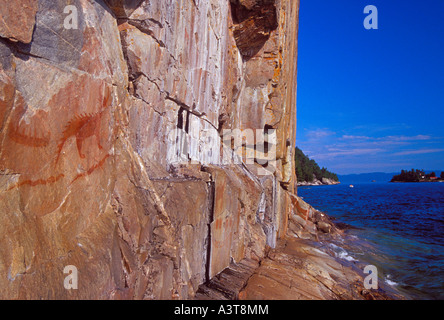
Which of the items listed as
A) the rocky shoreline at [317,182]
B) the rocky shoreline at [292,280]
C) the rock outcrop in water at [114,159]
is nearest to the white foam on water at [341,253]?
the rocky shoreline at [292,280]

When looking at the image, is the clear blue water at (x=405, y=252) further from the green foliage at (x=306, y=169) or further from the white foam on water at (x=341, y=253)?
the green foliage at (x=306, y=169)

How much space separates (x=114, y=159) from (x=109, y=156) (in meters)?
0.11

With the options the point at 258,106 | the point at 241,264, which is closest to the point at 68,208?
the point at 241,264

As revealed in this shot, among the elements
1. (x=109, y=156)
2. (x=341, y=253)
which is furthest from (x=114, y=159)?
(x=341, y=253)

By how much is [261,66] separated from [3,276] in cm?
1115

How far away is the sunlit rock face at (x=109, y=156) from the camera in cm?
238

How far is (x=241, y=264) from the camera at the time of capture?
6.66 meters

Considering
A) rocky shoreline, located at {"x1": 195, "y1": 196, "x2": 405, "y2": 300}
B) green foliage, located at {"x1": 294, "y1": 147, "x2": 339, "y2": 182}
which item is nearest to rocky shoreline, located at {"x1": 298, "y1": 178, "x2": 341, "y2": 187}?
green foliage, located at {"x1": 294, "y1": 147, "x2": 339, "y2": 182}

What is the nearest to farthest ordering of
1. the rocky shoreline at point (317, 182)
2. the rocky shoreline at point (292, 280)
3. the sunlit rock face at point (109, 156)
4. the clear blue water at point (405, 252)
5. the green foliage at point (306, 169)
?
the sunlit rock face at point (109, 156)
the rocky shoreline at point (292, 280)
the clear blue water at point (405, 252)
the green foliage at point (306, 169)
the rocky shoreline at point (317, 182)

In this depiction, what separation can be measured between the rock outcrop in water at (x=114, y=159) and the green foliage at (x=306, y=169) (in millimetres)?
84295

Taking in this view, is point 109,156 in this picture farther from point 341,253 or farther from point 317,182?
point 317,182

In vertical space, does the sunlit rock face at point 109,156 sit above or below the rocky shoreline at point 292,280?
above

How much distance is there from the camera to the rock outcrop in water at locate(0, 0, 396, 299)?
2.39 metres

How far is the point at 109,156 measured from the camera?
11.5 feet
